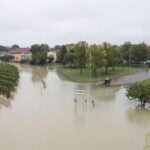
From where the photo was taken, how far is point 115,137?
Answer: 1495 cm

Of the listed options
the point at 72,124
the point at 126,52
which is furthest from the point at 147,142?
the point at 126,52

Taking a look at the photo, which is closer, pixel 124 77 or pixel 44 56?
pixel 124 77

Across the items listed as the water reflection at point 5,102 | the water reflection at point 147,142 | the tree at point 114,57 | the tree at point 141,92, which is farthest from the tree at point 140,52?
the water reflection at point 147,142

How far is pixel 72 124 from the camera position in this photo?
17.2 m

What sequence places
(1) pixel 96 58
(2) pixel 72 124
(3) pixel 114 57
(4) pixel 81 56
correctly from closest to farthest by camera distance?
(2) pixel 72 124
(1) pixel 96 58
(3) pixel 114 57
(4) pixel 81 56

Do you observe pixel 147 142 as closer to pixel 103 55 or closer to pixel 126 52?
pixel 103 55

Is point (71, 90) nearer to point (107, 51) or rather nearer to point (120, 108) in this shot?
point (120, 108)

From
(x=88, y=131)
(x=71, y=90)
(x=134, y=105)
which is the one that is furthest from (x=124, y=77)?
(x=88, y=131)

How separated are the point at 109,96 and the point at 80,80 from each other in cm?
1019

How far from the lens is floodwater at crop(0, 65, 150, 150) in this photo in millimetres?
14078

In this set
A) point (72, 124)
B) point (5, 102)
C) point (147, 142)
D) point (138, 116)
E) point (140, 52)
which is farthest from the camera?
point (140, 52)

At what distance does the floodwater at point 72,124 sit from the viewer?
1408 centimetres

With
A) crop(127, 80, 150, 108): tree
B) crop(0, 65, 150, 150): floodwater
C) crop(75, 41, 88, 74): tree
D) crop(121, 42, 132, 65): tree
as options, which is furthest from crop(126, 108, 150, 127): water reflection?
crop(121, 42, 132, 65): tree

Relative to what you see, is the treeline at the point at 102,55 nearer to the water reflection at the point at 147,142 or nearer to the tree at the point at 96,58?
the tree at the point at 96,58
